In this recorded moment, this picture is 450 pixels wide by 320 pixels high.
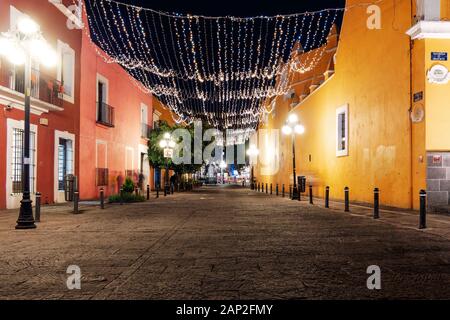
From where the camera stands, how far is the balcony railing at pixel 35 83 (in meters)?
16.0

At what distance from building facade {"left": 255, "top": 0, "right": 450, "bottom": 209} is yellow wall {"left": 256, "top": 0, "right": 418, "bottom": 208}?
0.11ft

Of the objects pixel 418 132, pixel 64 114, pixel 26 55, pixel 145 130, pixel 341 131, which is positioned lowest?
pixel 418 132

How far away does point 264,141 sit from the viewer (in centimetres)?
5209

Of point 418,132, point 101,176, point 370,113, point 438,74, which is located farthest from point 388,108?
point 101,176

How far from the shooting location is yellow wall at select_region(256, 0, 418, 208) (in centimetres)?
1648

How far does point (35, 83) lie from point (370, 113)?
1301 centimetres

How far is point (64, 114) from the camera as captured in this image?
69.8 feet

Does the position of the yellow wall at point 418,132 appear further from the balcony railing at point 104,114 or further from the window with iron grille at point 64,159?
the balcony railing at point 104,114

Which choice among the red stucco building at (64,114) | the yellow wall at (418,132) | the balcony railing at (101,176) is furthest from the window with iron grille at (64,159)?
the yellow wall at (418,132)

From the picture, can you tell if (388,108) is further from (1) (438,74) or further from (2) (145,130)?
(2) (145,130)

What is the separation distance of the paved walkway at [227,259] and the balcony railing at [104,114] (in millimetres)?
13880

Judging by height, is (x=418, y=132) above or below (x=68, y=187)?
above
